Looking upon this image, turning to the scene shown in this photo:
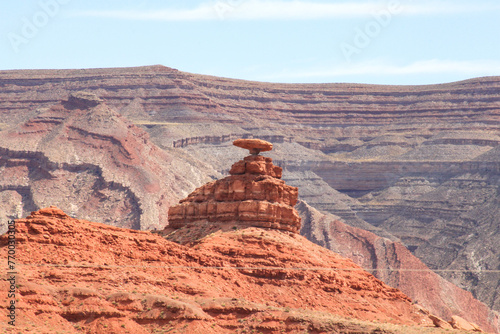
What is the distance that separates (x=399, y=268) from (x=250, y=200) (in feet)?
252

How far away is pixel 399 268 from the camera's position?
141375 millimetres

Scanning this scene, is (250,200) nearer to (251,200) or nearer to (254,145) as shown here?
(251,200)

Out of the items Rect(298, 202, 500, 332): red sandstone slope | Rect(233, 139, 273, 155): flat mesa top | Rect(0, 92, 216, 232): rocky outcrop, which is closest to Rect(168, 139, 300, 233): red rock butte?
Rect(233, 139, 273, 155): flat mesa top

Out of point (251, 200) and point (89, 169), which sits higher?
point (89, 169)

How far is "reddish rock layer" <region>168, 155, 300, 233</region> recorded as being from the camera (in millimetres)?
67562

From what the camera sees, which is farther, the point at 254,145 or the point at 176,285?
the point at 254,145

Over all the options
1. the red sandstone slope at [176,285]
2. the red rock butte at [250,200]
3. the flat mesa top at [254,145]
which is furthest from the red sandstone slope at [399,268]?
the red sandstone slope at [176,285]

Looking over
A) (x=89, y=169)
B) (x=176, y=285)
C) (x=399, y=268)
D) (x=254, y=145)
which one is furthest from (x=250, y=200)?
(x=89, y=169)

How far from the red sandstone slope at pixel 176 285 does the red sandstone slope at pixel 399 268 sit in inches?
2436

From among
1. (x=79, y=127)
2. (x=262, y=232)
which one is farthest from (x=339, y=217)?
(x=262, y=232)

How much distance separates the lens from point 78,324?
50969mm

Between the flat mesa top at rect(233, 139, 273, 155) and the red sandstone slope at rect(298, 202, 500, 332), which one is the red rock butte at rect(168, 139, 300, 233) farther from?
A: the red sandstone slope at rect(298, 202, 500, 332)

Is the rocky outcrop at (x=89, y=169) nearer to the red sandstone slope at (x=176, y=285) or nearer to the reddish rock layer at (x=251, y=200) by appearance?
the reddish rock layer at (x=251, y=200)

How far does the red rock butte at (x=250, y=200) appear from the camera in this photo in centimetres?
6756
